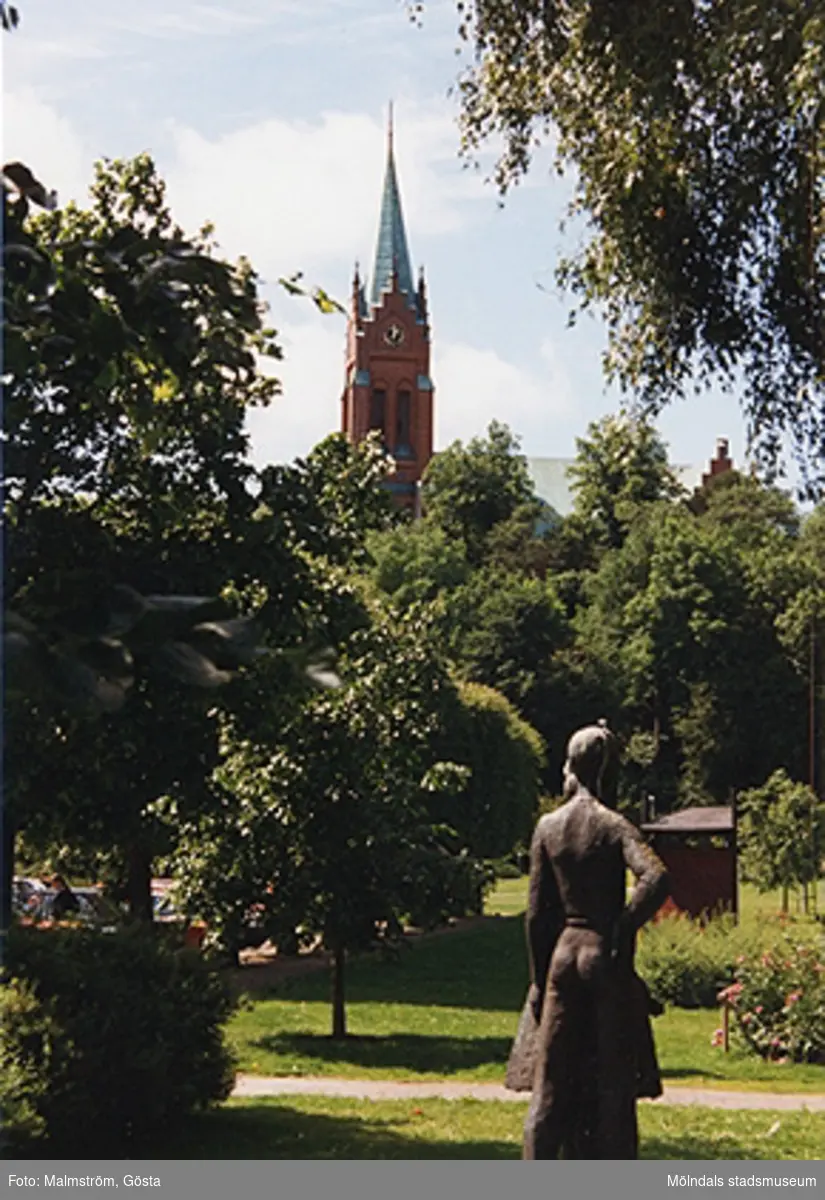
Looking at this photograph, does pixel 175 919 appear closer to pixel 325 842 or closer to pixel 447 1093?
pixel 325 842

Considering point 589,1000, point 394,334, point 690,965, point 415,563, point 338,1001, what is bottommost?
point 338,1001

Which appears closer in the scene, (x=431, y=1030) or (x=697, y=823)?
(x=431, y=1030)

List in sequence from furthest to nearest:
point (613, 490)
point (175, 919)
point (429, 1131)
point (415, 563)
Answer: point (613, 490)
point (415, 563)
point (175, 919)
point (429, 1131)

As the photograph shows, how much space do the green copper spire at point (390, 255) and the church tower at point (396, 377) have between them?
0.41 feet

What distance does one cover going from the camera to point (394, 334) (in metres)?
95.1

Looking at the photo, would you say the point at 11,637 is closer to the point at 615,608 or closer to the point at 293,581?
the point at 293,581

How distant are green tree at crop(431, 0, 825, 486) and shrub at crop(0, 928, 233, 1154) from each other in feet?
19.6

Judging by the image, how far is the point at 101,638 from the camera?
311 centimetres

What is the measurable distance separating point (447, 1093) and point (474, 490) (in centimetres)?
6217

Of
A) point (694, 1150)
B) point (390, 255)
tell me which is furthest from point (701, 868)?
point (390, 255)

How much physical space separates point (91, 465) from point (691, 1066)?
8950mm

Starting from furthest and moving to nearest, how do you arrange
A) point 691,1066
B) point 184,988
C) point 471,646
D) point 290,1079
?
1. point 471,646
2. point 691,1066
3. point 290,1079
4. point 184,988

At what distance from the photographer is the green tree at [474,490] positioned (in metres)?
76.4

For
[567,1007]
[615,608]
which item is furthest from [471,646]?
[567,1007]
